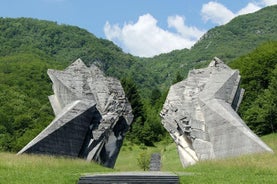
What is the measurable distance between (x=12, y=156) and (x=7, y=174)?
438 cm

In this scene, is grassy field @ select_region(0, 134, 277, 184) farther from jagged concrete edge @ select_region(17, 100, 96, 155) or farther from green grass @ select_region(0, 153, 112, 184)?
jagged concrete edge @ select_region(17, 100, 96, 155)

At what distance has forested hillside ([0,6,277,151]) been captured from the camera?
173ft

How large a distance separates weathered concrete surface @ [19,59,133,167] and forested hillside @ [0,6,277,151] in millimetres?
25488

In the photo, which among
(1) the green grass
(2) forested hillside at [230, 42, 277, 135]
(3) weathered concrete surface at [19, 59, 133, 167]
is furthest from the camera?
(2) forested hillside at [230, 42, 277, 135]

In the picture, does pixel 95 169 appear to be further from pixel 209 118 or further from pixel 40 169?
pixel 209 118

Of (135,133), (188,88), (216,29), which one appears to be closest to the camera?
(188,88)

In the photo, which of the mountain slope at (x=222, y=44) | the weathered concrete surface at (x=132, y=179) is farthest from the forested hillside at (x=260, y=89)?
the mountain slope at (x=222, y=44)

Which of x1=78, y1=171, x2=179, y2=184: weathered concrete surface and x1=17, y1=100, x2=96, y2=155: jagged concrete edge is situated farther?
x1=17, y1=100, x2=96, y2=155: jagged concrete edge

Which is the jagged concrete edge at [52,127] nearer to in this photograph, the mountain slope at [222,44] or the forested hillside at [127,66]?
the forested hillside at [127,66]

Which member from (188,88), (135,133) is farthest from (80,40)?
(188,88)

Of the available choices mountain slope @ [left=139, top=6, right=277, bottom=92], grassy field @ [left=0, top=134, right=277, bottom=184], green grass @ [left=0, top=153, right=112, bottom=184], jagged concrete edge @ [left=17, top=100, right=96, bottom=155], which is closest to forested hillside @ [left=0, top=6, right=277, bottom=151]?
mountain slope @ [left=139, top=6, right=277, bottom=92]

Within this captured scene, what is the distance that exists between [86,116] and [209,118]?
5963 millimetres

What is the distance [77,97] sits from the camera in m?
24.1

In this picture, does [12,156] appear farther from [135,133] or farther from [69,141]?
[135,133]
